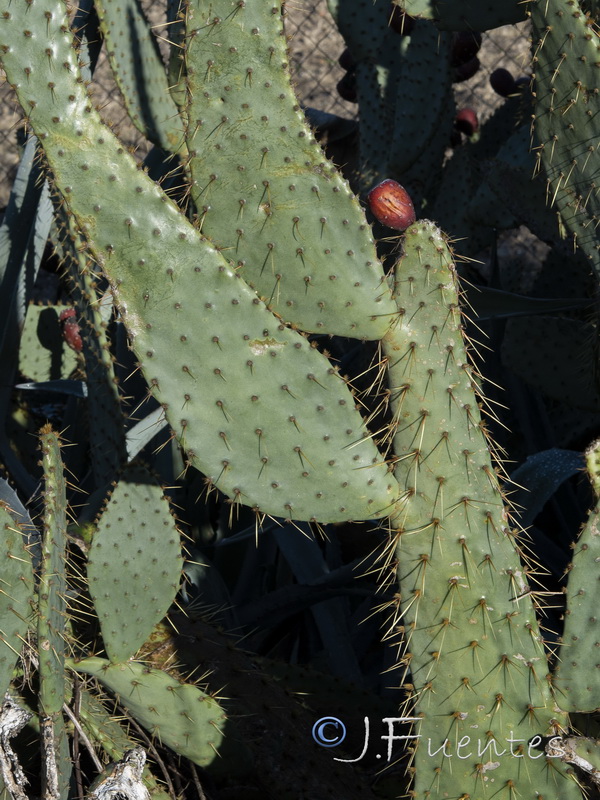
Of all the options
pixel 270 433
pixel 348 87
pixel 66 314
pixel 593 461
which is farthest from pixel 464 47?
pixel 270 433

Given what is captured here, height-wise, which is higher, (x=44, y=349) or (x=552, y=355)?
(x=552, y=355)

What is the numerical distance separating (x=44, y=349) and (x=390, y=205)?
1702 millimetres

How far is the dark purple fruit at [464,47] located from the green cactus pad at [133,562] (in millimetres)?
1860

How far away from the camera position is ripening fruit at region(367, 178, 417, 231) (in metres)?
1.39

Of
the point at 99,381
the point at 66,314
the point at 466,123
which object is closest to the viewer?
the point at 99,381

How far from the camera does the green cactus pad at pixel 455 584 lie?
1.23m

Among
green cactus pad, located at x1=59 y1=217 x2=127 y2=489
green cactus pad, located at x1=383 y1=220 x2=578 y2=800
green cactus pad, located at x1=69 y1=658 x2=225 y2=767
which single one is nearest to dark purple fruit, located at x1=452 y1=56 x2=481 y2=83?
green cactus pad, located at x1=59 y1=217 x2=127 y2=489

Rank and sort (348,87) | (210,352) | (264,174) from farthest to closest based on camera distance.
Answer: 1. (348,87)
2. (264,174)
3. (210,352)

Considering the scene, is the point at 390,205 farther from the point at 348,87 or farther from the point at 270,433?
the point at 348,87

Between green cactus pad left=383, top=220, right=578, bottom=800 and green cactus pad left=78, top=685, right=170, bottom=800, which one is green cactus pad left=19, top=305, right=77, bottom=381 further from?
green cactus pad left=383, top=220, right=578, bottom=800

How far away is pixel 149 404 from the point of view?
2.08 meters

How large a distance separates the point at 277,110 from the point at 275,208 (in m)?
0.14

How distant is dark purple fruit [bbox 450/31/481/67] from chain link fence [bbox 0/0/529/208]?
205 cm

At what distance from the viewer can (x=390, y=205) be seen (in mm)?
1394
